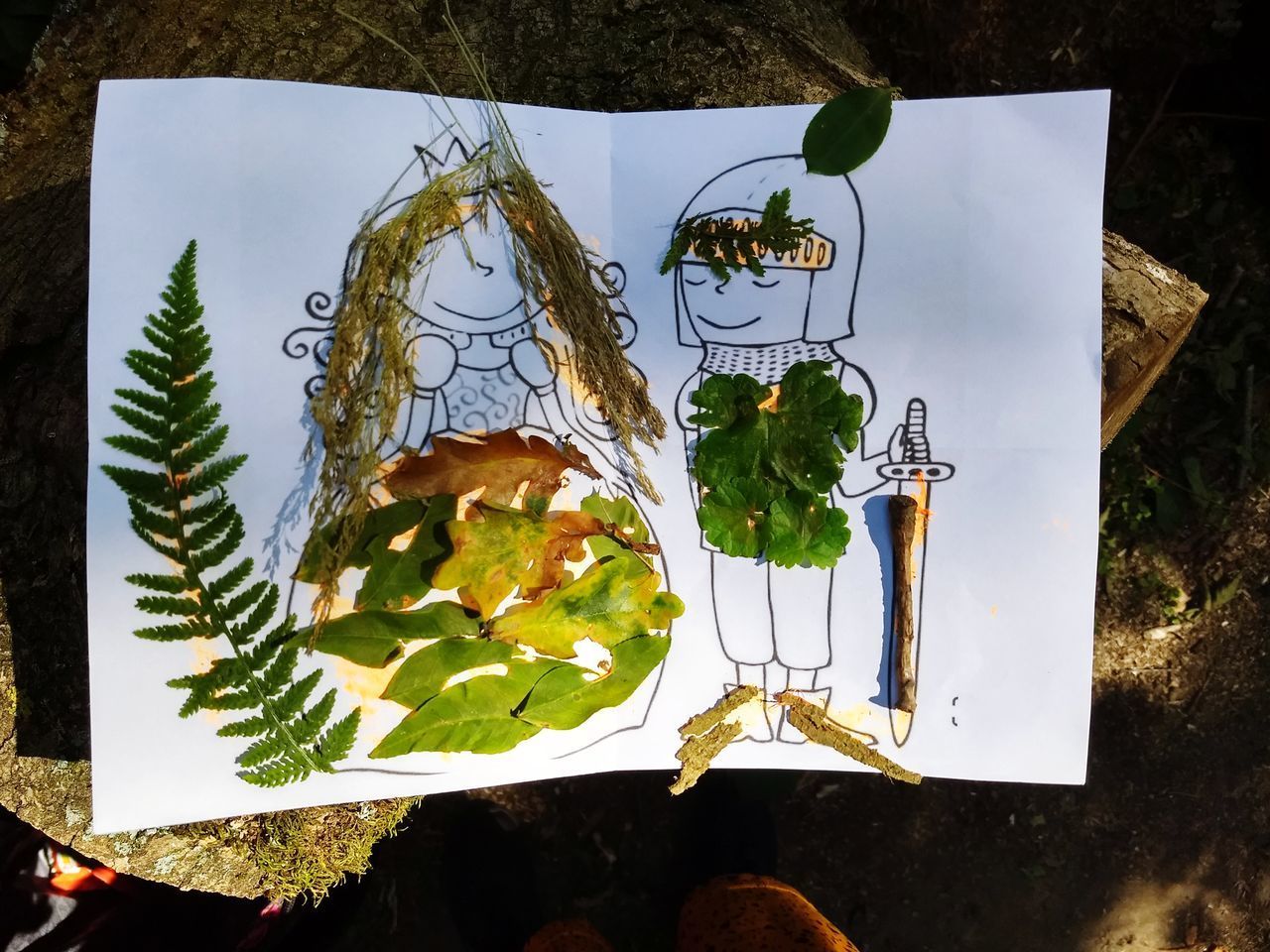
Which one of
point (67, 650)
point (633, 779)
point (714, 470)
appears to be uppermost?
point (714, 470)

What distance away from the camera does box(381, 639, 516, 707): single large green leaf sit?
4.30 feet

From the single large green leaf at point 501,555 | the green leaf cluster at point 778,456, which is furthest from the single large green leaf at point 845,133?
the single large green leaf at point 501,555

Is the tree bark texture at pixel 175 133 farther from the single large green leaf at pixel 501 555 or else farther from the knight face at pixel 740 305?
the single large green leaf at pixel 501 555

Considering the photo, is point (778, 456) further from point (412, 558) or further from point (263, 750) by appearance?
point (263, 750)

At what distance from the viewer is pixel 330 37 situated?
1.29 meters

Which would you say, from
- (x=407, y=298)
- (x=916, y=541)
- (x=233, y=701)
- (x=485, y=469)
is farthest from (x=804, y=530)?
(x=233, y=701)

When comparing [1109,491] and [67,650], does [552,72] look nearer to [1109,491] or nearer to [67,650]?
[67,650]

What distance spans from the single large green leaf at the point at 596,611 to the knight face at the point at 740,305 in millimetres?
438

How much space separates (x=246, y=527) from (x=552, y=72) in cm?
93

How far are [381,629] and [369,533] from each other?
0.16 meters

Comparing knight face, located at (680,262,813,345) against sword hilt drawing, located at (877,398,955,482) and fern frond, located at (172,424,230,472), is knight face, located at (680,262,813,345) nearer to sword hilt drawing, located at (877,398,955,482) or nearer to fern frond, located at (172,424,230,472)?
sword hilt drawing, located at (877,398,955,482)

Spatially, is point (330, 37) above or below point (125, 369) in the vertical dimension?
above

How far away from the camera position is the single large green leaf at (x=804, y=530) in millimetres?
1382

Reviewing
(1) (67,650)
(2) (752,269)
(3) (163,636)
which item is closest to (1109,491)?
(2) (752,269)
